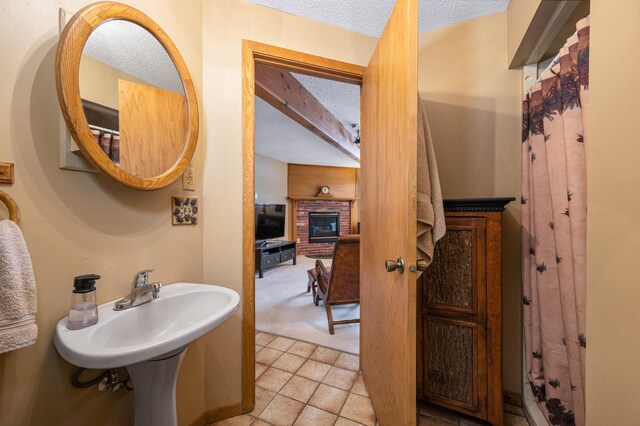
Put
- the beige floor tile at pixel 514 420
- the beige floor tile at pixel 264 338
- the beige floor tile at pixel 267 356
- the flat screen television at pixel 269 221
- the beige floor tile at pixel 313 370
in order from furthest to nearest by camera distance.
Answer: the flat screen television at pixel 269 221, the beige floor tile at pixel 264 338, the beige floor tile at pixel 267 356, the beige floor tile at pixel 313 370, the beige floor tile at pixel 514 420

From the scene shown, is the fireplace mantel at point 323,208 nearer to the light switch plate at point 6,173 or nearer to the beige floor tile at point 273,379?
the beige floor tile at point 273,379

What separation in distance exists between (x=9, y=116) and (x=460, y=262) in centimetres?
174

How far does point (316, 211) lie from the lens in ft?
19.7

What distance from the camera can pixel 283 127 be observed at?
3.41 metres

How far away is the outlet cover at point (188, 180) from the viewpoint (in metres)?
1.11

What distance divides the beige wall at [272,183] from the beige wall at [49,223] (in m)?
4.01

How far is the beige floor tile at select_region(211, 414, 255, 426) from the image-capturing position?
3.95 feet

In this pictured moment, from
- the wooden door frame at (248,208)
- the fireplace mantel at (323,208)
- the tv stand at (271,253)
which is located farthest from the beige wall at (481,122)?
the fireplace mantel at (323,208)

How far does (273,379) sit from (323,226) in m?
4.65

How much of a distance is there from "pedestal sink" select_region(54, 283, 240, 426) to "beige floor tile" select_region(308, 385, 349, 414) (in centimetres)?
80

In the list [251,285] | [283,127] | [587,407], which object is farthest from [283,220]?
[587,407]

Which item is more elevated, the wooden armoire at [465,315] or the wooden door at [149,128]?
the wooden door at [149,128]

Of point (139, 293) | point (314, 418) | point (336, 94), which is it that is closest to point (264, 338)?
point (314, 418)

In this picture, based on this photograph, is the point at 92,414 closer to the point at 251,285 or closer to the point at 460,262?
the point at 251,285
